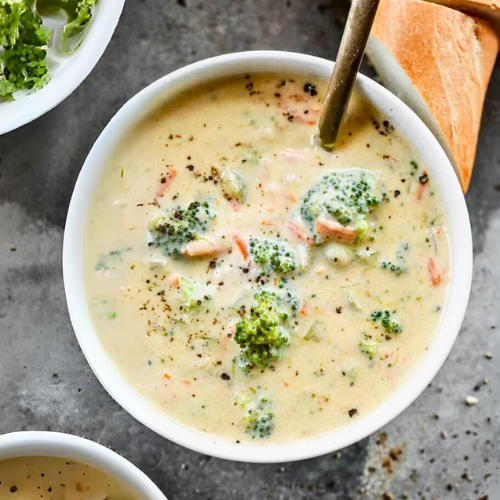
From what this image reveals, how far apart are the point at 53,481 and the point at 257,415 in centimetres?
63

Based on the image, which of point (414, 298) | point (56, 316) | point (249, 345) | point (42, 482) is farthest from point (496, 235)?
point (42, 482)

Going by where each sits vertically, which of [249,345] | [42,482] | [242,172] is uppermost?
[242,172]

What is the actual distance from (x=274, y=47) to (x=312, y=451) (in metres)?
1.26

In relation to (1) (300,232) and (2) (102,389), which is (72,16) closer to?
(1) (300,232)

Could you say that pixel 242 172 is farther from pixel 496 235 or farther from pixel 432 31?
pixel 496 235

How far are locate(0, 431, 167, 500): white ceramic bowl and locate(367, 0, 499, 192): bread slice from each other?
1.27 m

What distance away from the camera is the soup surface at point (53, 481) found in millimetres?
2209

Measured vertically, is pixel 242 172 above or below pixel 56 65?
below

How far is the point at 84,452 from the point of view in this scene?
2.13m

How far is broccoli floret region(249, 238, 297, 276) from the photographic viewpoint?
80.7 inches

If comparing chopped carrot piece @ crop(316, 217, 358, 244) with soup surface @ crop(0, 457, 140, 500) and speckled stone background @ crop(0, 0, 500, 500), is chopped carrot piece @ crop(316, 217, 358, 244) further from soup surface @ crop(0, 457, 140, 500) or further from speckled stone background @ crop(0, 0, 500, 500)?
soup surface @ crop(0, 457, 140, 500)

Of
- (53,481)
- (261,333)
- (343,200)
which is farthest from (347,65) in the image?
(53,481)

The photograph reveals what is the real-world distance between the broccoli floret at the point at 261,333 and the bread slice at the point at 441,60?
2.39 ft

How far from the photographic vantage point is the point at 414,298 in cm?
209
